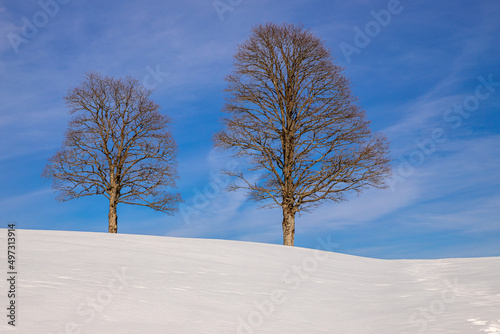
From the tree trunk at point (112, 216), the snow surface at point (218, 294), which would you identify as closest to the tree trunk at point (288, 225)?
the snow surface at point (218, 294)

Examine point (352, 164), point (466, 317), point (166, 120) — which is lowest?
point (466, 317)

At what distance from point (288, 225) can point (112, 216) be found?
827 cm

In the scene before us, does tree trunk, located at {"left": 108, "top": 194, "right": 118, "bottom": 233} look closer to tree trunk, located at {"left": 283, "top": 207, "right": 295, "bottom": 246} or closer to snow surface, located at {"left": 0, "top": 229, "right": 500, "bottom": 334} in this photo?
tree trunk, located at {"left": 283, "top": 207, "right": 295, "bottom": 246}

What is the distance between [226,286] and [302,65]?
1301cm

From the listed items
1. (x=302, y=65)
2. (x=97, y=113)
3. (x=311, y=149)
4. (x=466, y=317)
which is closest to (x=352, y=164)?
(x=311, y=149)

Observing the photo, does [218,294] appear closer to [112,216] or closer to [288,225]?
[288,225]

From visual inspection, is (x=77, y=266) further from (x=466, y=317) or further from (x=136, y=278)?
(x=466, y=317)

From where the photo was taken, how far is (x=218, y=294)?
5.93 m

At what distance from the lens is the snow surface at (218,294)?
449 cm

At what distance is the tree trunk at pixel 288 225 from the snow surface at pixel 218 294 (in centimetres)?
673

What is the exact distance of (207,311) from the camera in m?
5.08

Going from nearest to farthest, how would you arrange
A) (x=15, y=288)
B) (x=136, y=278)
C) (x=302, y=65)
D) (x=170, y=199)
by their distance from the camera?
1. (x=15, y=288)
2. (x=136, y=278)
3. (x=302, y=65)
4. (x=170, y=199)

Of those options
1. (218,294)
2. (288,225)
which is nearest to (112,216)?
(288,225)

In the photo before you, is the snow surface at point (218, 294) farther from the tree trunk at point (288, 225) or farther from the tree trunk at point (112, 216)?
the tree trunk at point (112, 216)
